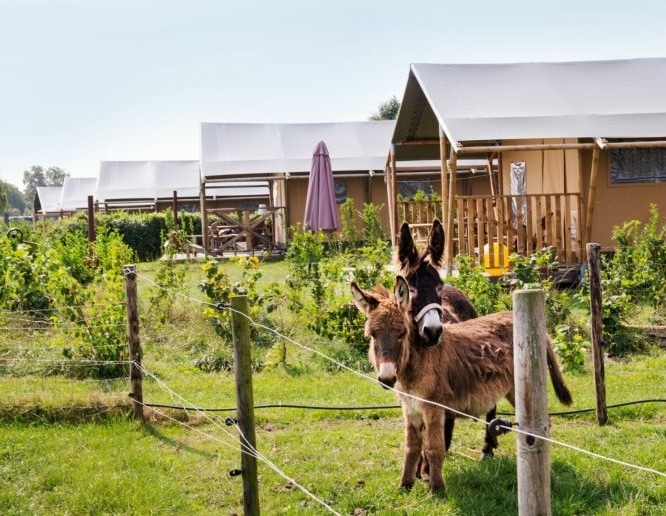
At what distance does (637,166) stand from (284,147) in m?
14.9

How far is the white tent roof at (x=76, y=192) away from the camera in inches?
1916

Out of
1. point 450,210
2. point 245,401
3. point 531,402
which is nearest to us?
point 531,402

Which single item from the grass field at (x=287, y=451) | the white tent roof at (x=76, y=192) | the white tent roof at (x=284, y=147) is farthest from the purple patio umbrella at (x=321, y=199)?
the white tent roof at (x=76, y=192)

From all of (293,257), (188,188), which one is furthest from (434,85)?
(188,188)

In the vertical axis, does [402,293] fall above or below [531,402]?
above

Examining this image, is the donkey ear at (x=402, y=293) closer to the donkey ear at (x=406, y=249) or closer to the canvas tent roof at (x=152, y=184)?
the donkey ear at (x=406, y=249)

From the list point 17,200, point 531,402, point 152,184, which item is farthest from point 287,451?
point 17,200

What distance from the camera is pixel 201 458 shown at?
559 centimetres

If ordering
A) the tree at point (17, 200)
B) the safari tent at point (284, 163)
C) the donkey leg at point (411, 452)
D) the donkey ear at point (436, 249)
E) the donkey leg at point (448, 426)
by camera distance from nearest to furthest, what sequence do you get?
the donkey leg at point (411, 452) < the donkey ear at point (436, 249) < the donkey leg at point (448, 426) < the safari tent at point (284, 163) < the tree at point (17, 200)

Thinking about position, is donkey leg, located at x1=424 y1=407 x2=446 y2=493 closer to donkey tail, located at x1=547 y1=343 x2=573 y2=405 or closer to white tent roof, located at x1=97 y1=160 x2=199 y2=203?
donkey tail, located at x1=547 y1=343 x2=573 y2=405

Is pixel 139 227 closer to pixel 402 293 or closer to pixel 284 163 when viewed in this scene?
pixel 284 163

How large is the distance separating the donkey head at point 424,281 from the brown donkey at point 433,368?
0.11m

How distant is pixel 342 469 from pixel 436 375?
3.53ft

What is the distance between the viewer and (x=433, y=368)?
15.5 ft
